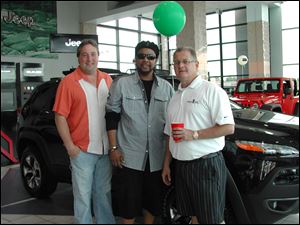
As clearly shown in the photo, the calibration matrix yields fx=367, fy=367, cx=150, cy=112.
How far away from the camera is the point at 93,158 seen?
2707mm

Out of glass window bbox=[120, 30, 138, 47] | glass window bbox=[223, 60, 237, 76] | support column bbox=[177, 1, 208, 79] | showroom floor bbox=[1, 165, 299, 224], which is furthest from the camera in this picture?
glass window bbox=[223, 60, 237, 76]

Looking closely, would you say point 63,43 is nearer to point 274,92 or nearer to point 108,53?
point 274,92

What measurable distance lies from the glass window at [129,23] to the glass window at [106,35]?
838mm

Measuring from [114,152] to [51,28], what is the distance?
13047 millimetres

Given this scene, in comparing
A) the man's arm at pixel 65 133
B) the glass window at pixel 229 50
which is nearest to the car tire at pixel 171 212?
the man's arm at pixel 65 133

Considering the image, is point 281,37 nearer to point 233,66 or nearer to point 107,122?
point 233,66

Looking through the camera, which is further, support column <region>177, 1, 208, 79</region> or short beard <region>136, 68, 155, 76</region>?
support column <region>177, 1, 208, 79</region>

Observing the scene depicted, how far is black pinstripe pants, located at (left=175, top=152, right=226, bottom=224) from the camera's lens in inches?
90.0

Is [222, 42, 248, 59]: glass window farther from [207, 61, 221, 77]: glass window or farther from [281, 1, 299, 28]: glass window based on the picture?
[281, 1, 299, 28]: glass window

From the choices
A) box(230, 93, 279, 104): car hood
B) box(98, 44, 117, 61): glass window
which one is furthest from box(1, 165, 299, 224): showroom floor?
box(98, 44, 117, 61): glass window

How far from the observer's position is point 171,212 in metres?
2.90

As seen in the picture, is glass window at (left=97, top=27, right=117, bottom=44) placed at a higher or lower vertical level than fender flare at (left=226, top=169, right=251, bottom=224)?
higher

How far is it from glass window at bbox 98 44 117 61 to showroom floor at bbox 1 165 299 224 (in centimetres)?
1465

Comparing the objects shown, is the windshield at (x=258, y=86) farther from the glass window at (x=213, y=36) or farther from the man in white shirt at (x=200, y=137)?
the glass window at (x=213, y=36)
